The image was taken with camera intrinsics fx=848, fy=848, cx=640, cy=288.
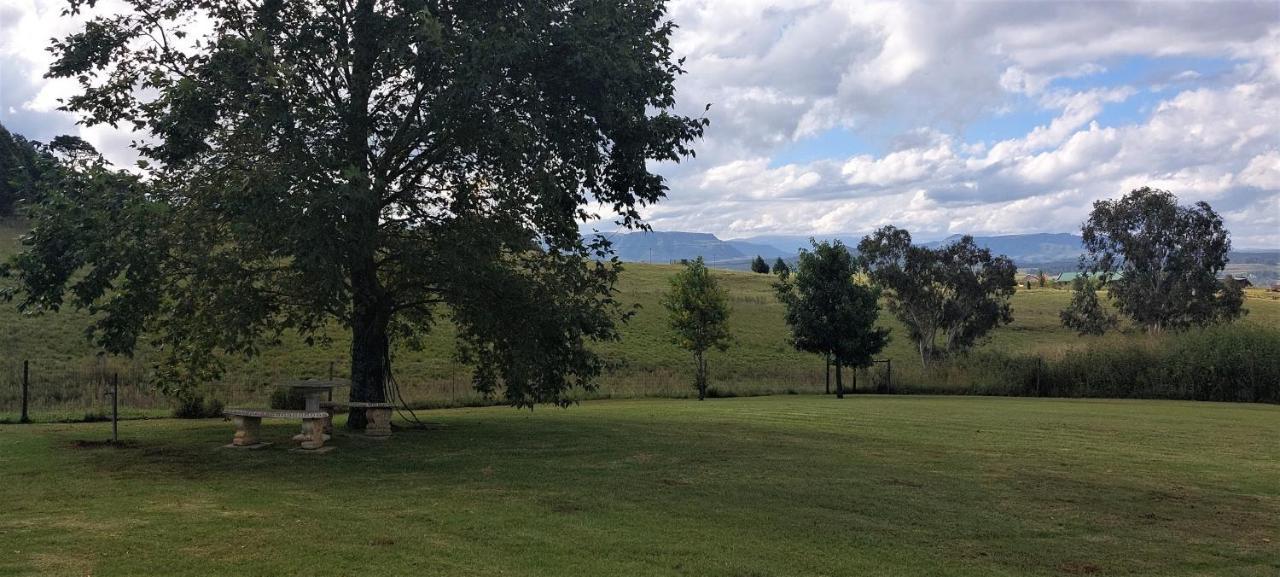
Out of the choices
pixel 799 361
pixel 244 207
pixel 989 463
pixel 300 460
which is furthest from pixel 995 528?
pixel 799 361

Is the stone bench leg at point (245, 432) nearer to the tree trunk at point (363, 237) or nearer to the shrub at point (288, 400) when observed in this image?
the tree trunk at point (363, 237)

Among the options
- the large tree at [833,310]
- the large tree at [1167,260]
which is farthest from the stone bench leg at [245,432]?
the large tree at [1167,260]

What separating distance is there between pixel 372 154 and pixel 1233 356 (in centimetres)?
3555

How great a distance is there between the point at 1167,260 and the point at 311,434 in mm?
56228

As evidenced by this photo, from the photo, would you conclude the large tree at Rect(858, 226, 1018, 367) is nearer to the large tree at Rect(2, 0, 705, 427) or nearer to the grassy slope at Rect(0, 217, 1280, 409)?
the grassy slope at Rect(0, 217, 1280, 409)

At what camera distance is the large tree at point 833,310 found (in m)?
36.8

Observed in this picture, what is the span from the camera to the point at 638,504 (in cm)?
976

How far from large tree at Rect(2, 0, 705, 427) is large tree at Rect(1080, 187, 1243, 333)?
161 feet

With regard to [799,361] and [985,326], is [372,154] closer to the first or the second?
[799,361]

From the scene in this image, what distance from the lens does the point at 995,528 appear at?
900 centimetres

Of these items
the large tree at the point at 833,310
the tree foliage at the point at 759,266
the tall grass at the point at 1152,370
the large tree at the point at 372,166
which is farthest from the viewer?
the tree foliage at the point at 759,266

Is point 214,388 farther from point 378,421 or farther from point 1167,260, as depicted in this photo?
point 1167,260

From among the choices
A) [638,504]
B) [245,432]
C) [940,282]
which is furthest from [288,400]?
[940,282]

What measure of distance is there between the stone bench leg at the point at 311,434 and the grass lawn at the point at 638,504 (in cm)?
46
